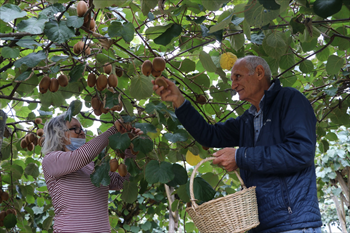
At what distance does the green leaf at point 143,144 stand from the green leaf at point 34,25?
635 millimetres

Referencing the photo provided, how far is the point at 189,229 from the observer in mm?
3211

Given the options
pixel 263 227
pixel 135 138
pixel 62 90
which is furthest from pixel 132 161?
A: pixel 263 227

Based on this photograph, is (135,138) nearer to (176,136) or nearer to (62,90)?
(176,136)

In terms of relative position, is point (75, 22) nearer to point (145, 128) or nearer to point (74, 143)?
point (145, 128)

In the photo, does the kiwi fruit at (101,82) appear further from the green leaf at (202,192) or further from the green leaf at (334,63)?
the green leaf at (334,63)

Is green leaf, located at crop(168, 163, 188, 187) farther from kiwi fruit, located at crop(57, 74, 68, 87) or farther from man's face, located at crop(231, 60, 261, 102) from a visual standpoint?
kiwi fruit, located at crop(57, 74, 68, 87)

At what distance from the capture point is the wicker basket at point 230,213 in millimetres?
1270

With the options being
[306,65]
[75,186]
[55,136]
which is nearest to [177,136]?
[75,186]

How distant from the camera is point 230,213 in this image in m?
1.27

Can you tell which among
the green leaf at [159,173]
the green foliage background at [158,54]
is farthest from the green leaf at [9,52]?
the green leaf at [159,173]

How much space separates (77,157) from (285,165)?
1.03 metres

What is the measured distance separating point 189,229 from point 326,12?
2.60m

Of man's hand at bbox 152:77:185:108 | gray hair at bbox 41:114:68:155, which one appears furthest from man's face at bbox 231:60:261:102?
gray hair at bbox 41:114:68:155

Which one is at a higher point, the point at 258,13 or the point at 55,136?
the point at 258,13
